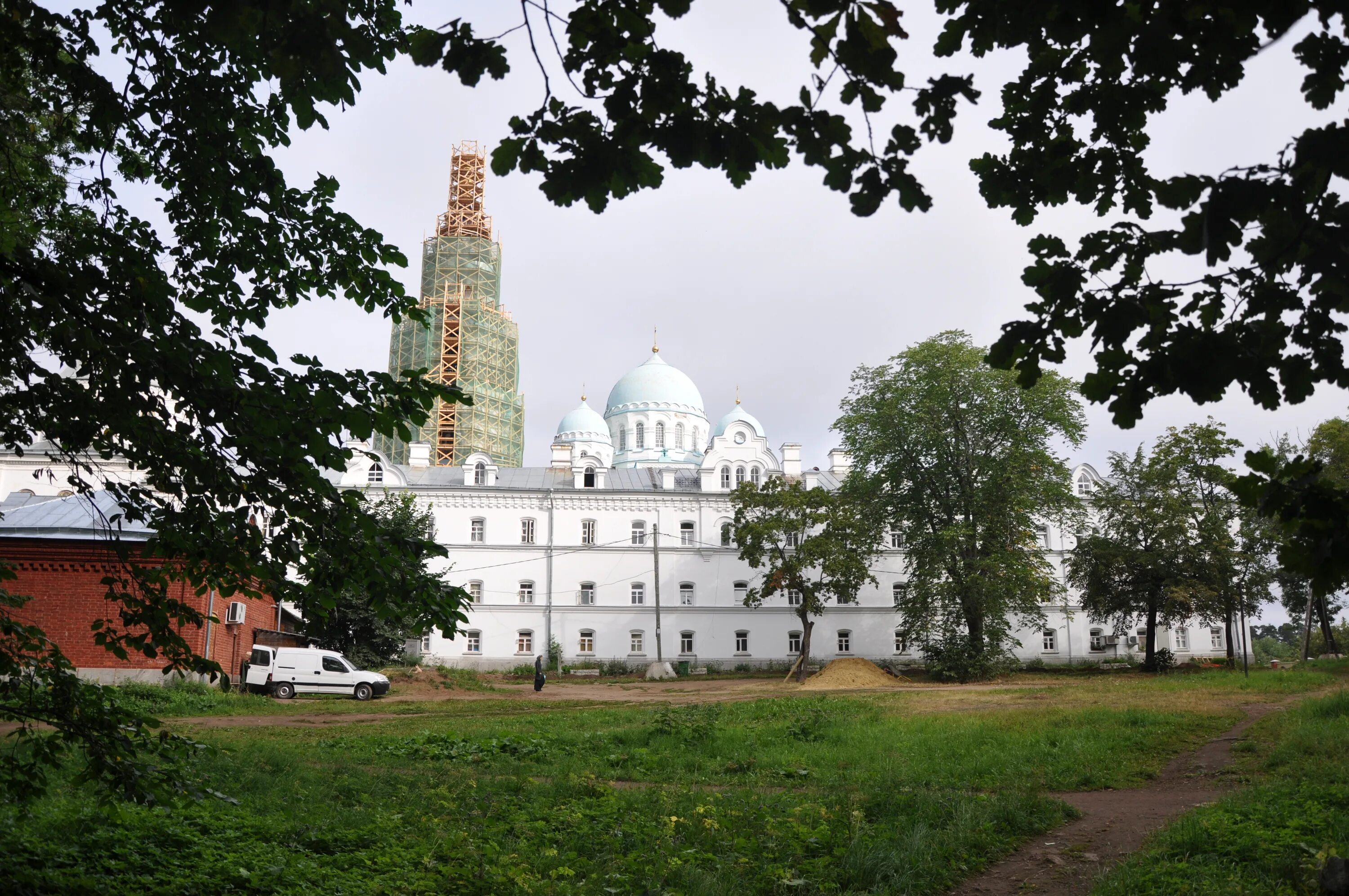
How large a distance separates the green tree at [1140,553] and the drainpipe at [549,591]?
74.8ft

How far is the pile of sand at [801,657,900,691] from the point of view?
35.2 m

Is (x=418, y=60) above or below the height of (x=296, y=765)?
above

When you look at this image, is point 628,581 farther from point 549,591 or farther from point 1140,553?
point 1140,553

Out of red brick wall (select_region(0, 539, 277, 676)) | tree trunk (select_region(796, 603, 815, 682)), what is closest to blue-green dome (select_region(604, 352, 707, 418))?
tree trunk (select_region(796, 603, 815, 682))

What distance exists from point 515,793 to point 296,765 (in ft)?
9.94

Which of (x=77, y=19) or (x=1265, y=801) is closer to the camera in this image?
(x=77, y=19)

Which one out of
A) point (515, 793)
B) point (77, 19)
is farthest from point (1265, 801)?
point (77, 19)

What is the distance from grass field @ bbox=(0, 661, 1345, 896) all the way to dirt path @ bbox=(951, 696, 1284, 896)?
22cm

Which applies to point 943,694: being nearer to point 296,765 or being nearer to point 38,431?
point 296,765

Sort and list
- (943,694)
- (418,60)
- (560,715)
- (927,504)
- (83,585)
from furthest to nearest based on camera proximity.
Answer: (927,504)
(943,694)
(83,585)
(560,715)
(418,60)

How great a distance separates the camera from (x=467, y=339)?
5750 centimetres

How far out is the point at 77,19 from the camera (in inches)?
242

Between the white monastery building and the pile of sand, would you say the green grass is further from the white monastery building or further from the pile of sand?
the white monastery building

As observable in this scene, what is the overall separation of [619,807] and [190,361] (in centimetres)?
567
